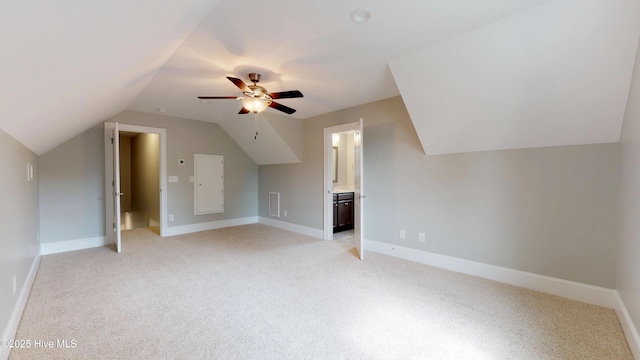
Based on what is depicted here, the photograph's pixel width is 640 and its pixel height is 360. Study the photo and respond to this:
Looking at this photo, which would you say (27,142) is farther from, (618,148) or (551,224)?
(618,148)

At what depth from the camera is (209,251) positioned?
420 centimetres

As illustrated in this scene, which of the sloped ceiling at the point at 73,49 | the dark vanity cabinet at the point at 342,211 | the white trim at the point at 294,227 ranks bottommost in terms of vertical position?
the white trim at the point at 294,227

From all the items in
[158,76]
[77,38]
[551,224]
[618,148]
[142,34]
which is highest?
[158,76]

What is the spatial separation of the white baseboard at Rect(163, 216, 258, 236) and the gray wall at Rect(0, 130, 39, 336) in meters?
2.41

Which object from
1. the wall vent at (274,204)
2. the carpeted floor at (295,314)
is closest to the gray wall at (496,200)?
the carpeted floor at (295,314)

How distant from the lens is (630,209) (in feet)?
6.70

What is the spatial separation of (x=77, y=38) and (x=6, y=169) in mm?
1457

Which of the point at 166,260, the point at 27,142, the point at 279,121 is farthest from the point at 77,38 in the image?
the point at 279,121

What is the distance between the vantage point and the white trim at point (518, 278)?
2516 mm

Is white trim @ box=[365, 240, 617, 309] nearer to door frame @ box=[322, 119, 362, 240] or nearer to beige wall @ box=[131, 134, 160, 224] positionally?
door frame @ box=[322, 119, 362, 240]

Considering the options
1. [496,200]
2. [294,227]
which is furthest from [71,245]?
[496,200]

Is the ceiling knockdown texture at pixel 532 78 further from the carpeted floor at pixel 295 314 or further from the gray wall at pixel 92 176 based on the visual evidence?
the gray wall at pixel 92 176

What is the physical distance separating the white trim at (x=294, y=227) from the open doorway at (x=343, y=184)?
249mm

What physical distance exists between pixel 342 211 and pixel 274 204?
1.70 meters
